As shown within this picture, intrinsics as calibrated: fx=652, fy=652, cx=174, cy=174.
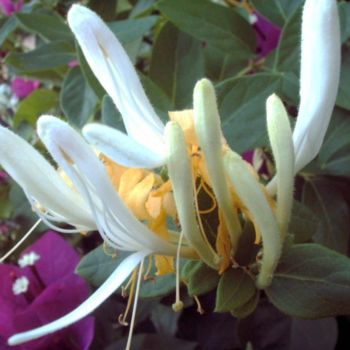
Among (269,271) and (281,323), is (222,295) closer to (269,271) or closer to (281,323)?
(269,271)

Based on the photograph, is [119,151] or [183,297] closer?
[119,151]

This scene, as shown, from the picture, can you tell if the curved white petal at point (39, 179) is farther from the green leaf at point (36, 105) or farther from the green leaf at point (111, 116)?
the green leaf at point (36, 105)

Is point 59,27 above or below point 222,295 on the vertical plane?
above

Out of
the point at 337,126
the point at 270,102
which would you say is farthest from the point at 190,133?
the point at 337,126

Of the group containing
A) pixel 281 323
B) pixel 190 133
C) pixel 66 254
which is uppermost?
pixel 190 133

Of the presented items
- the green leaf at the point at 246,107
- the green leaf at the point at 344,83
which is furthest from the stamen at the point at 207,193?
the green leaf at the point at 344,83

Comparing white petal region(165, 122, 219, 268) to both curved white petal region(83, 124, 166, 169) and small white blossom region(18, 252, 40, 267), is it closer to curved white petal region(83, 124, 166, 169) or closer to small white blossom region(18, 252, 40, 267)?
curved white petal region(83, 124, 166, 169)

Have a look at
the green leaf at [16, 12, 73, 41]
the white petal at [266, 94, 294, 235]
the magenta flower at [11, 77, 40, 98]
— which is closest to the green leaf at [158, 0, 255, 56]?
the green leaf at [16, 12, 73, 41]
